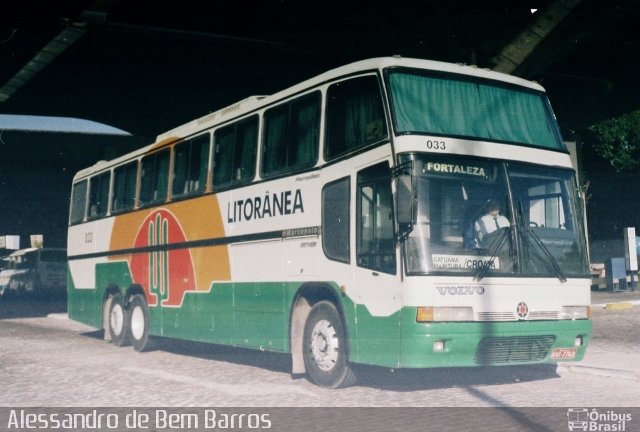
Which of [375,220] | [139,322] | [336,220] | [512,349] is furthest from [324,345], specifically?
[139,322]

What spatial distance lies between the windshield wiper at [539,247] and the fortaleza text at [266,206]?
279cm

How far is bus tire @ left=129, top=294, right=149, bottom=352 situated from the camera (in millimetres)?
16328

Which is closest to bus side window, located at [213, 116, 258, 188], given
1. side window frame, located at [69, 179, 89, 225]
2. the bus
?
the bus

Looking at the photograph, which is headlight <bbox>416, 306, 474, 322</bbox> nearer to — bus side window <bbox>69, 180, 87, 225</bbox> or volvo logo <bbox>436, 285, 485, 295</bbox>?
volvo logo <bbox>436, 285, 485, 295</bbox>

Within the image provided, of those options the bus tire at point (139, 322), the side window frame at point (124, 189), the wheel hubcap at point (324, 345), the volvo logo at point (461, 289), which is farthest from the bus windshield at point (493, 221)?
the side window frame at point (124, 189)

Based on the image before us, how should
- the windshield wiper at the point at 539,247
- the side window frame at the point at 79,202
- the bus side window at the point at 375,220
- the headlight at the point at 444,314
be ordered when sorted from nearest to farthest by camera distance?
the headlight at the point at 444,314, the bus side window at the point at 375,220, the windshield wiper at the point at 539,247, the side window frame at the point at 79,202

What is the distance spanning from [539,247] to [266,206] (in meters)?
3.82

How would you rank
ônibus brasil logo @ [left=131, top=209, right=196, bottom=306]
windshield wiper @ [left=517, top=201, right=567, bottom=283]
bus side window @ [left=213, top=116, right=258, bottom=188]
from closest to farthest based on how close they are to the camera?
windshield wiper @ [left=517, top=201, right=567, bottom=283], bus side window @ [left=213, top=116, right=258, bottom=188], ônibus brasil logo @ [left=131, top=209, right=196, bottom=306]

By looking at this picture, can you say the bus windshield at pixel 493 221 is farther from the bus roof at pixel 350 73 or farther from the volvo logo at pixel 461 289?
the bus roof at pixel 350 73

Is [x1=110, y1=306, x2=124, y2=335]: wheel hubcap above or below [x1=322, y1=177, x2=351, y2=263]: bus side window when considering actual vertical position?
below

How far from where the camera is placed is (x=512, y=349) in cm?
1015

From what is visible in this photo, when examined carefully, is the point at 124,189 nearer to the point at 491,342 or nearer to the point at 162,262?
the point at 162,262

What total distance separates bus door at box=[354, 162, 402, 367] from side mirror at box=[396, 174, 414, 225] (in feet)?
1.31

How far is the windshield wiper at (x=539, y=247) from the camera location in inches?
403
